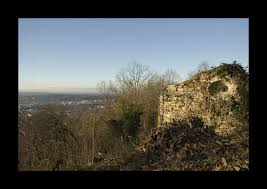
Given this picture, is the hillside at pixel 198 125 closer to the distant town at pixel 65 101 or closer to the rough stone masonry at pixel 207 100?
the rough stone masonry at pixel 207 100

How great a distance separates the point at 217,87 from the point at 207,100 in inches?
22.7

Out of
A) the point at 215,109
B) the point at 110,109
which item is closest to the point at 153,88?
the point at 110,109

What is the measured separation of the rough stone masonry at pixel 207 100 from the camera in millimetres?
10922

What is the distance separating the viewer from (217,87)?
11.3m

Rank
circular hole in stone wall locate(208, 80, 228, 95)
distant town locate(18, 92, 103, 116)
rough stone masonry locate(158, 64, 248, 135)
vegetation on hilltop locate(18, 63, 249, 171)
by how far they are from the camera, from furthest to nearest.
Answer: distant town locate(18, 92, 103, 116) → circular hole in stone wall locate(208, 80, 228, 95) → rough stone masonry locate(158, 64, 248, 135) → vegetation on hilltop locate(18, 63, 249, 171)

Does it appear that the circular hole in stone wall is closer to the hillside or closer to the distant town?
the hillside

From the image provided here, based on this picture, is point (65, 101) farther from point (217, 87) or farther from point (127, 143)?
point (217, 87)

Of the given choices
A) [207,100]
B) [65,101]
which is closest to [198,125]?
[207,100]

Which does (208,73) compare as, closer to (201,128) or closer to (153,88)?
(201,128)

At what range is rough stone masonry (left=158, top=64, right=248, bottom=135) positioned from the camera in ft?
35.8

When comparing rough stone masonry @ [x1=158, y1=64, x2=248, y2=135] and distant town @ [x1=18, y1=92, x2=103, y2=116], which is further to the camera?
distant town @ [x1=18, y1=92, x2=103, y2=116]

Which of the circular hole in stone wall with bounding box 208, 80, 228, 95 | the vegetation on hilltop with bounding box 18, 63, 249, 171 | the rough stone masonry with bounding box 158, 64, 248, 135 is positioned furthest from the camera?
the circular hole in stone wall with bounding box 208, 80, 228, 95

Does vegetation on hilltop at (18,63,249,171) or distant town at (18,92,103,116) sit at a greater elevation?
distant town at (18,92,103,116)

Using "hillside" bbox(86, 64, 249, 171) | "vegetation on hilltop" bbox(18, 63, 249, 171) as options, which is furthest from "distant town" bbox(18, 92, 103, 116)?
"hillside" bbox(86, 64, 249, 171)
